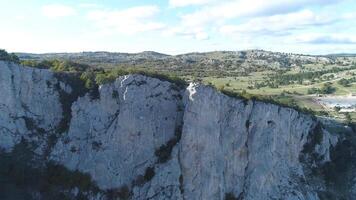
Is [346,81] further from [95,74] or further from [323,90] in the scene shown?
[95,74]

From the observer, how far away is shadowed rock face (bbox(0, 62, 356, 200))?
160ft

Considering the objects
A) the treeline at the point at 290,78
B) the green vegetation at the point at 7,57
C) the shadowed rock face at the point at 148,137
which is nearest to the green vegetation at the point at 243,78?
the treeline at the point at 290,78

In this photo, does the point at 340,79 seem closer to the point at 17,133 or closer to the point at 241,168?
the point at 241,168

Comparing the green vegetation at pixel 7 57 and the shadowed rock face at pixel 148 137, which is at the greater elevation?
the green vegetation at pixel 7 57

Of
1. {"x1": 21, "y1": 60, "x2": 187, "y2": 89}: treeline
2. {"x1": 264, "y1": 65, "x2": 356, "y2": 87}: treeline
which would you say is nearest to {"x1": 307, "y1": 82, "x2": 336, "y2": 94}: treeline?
{"x1": 264, "y1": 65, "x2": 356, "y2": 87}: treeline

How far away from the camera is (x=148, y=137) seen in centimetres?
5034

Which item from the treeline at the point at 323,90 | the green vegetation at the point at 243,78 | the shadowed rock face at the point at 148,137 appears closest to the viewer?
the shadowed rock face at the point at 148,137

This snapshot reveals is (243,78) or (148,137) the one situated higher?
(148,137)

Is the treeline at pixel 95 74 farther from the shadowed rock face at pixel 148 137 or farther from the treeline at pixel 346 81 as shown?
the treeline at pixel 346 81

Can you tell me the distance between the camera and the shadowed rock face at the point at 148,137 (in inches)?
1914

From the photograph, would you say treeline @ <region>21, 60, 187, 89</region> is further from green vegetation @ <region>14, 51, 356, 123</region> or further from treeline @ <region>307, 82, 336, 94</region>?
treeline @ <region>307, 82, 336, 94</region>

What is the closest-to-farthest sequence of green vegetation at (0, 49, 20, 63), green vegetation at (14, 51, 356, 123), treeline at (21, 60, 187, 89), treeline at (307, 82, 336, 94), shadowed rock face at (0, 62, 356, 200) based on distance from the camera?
1. shadowed rock face at (0, 62, 356, 200)
2. treeline at (21, 60, 187, 89)
3. green vegetation at (0, 49, 20, 63)
4. green vegetation at (14, 51, 356, 123)
5. treeline at (307, 82, 336, 94)

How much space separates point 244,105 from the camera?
54.1 meters

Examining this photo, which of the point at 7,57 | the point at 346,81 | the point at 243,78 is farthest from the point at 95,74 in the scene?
the point at 346,81
